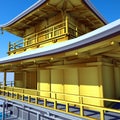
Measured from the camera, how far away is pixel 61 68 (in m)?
10.4

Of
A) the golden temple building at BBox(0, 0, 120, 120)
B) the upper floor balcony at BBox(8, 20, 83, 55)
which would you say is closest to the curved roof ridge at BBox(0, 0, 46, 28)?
the golden temple building at BBox(0, 0, 120, 120)

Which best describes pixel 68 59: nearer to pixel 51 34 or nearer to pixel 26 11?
pixel 51 34

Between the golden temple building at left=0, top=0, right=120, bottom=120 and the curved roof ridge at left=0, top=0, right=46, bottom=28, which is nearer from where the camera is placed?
the golden temple building at left=0, top=0, right=120, bottom=120

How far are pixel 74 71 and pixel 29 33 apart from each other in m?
10.0

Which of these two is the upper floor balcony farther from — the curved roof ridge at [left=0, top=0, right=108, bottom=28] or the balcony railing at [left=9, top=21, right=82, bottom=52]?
the curved roof ridge at [left=0, top=0, right=108, bottom=28]

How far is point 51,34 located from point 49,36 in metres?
0.31

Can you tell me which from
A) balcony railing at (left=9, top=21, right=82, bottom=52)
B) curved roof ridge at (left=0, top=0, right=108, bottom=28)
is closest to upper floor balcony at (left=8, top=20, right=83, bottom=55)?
balcony railing at (left=9, top=21, right=82, bottom=52)

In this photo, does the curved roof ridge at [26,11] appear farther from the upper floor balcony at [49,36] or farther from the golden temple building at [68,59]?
the upper floor balcony at [49,36]

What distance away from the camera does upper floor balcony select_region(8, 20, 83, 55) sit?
12.7m

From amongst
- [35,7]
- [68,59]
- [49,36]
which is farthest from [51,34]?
[68,59]

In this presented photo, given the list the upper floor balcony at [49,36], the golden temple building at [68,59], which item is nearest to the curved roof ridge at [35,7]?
the golden temple building at [68,59]

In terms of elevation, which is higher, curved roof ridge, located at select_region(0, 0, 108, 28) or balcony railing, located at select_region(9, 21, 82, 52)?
curved roof ridge, located at select_region(0, 0, 108, 28)

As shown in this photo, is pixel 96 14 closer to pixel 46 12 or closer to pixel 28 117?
pixel 46 12

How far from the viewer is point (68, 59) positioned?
993cm
